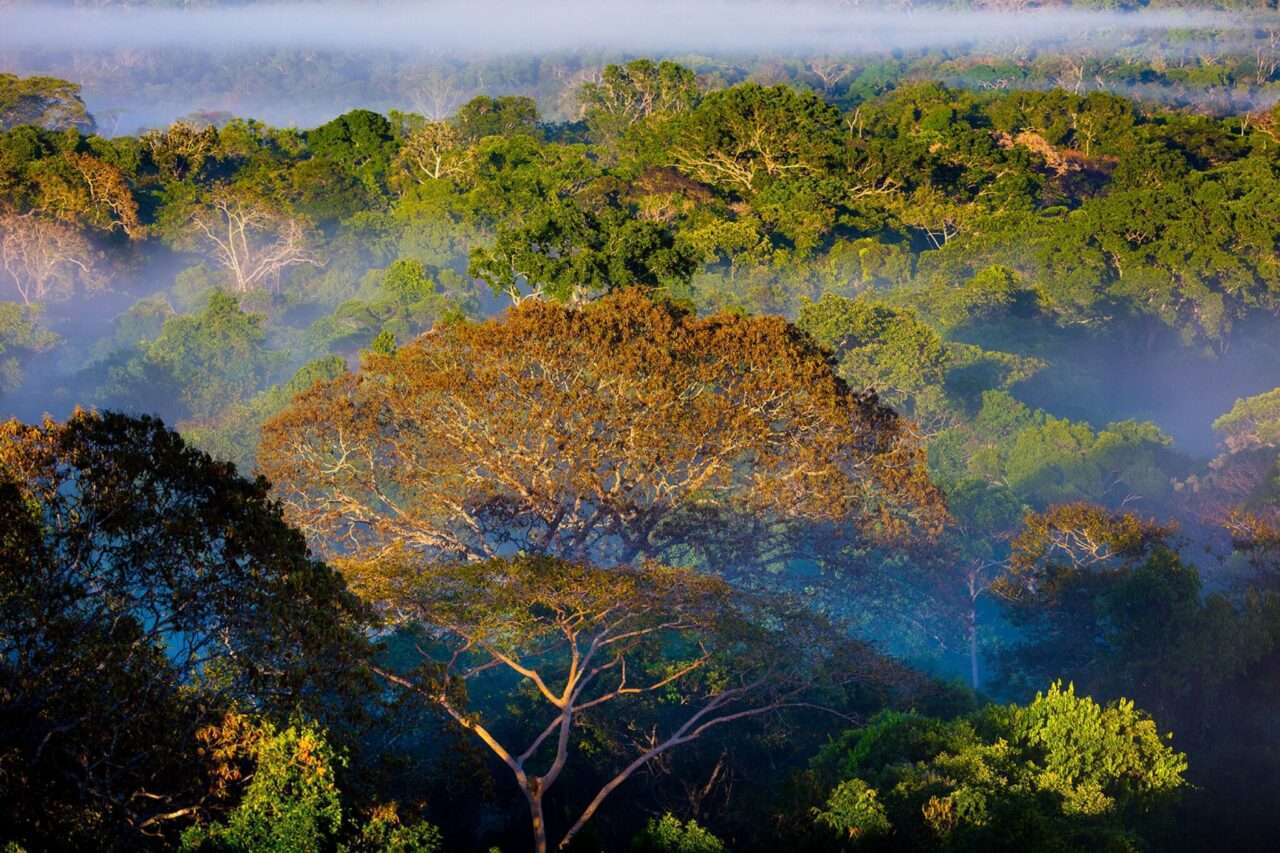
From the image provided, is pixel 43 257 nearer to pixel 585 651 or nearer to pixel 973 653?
pixel 973 653

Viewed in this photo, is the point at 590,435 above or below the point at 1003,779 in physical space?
above

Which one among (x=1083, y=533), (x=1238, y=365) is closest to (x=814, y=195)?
(x=1238, y=365)

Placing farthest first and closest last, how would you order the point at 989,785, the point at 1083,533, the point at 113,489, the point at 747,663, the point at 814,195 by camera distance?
the point at 814,195 → the point at 1083,533 → the point at 747,663 → the point at 989,785 → the point at 113,489

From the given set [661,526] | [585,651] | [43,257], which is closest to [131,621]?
[585,651]

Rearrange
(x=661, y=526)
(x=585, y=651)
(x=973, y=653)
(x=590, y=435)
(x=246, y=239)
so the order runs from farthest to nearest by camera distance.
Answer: (x=246, y=239)
(x=973, y=653)
(x=661, y=526)
(x=590, y=435)
(x=585, y=651)

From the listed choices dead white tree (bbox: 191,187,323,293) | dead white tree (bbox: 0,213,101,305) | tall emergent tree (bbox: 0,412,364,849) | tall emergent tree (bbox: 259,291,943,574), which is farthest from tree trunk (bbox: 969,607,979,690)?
dead white tree (bbox: 0,213,101,305)

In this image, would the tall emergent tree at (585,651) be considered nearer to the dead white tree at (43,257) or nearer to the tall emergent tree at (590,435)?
the tall emergent tree at (590,435)

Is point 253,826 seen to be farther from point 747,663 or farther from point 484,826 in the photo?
point 747,663
